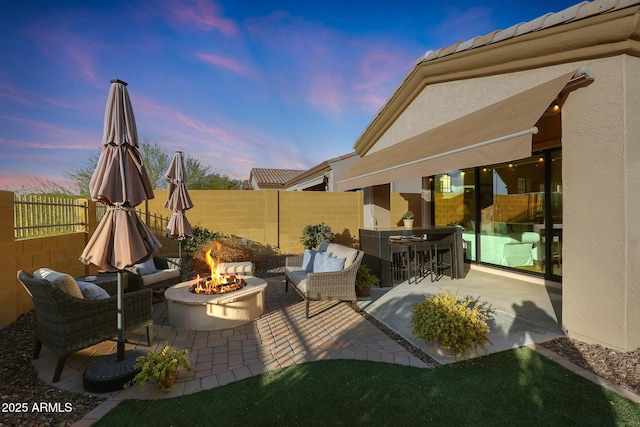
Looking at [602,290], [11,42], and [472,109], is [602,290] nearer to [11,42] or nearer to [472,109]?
[472,109]

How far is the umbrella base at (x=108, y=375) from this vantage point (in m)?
4.03

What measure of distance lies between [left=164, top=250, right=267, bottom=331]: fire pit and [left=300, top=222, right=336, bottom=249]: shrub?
717 centimetres

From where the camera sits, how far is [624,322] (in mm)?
4633

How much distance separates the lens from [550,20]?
5195mm

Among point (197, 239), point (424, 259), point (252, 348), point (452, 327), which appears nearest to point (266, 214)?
point (197, 239)

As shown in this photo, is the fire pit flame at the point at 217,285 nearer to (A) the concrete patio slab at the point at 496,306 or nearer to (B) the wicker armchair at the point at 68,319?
(B) the wicker armchair at the point at 68,319

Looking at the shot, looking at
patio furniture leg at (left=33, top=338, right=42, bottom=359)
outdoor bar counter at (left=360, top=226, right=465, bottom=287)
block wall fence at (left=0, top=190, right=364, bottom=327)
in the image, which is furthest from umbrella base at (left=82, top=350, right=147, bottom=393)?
block wall fence at (left=0, top=190, right=364, bottom=327)

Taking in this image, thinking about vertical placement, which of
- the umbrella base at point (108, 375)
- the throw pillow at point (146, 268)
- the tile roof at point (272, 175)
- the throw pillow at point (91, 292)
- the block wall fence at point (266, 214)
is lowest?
the umbrella base at point (108, 375)

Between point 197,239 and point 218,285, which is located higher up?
point 197,239

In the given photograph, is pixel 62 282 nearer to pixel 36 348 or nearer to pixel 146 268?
pixel 36 348

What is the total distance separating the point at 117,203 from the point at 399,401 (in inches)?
182

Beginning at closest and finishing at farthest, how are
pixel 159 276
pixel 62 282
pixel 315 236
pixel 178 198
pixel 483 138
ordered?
pixel 62 282 < pixel 483 138 < pixel 159 276 < pixel 178 198 < pixel 315 236

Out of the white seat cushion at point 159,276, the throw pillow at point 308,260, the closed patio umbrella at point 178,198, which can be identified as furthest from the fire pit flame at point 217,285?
the closed patio umbrella at point 178,198

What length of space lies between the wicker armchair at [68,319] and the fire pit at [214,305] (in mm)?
1218
